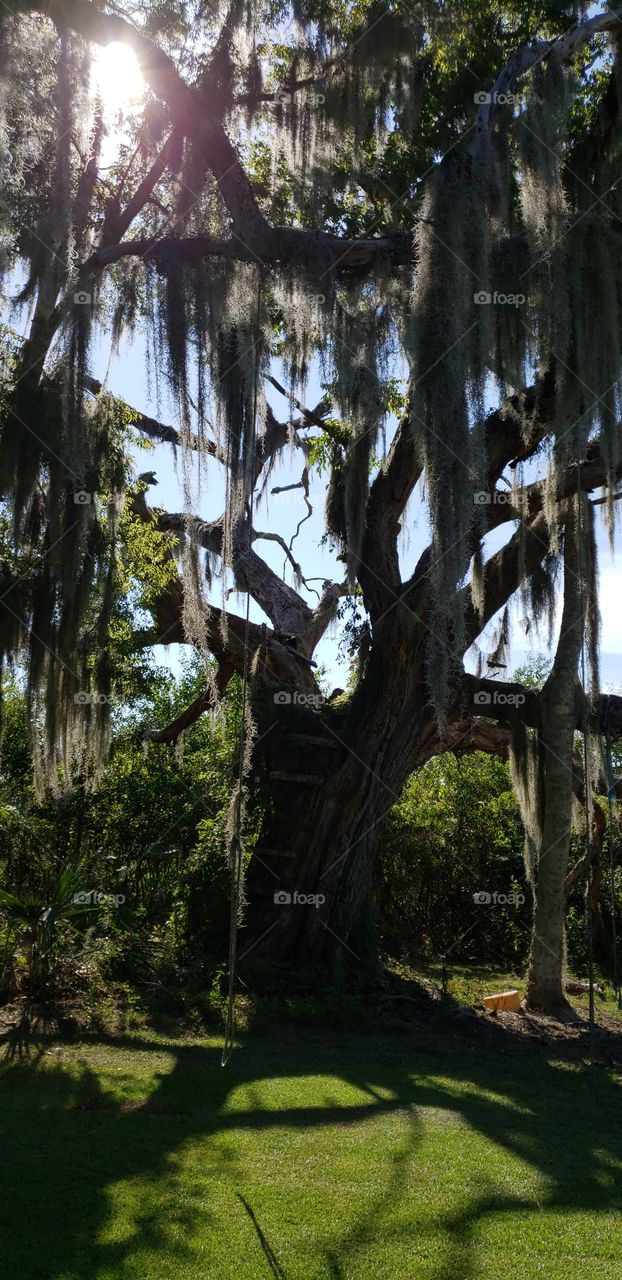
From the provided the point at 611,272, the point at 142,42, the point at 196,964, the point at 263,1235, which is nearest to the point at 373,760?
the point at 196,964

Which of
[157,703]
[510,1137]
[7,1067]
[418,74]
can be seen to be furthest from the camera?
[157,703]

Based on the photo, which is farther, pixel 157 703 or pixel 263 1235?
pixel 157 703

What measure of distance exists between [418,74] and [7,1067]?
23.7 feet

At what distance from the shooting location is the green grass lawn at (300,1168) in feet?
10.2

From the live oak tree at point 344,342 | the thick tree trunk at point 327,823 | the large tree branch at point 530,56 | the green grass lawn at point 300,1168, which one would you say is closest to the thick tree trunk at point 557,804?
the live oak tree at point 344,342

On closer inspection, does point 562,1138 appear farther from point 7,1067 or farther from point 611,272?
point 611,272

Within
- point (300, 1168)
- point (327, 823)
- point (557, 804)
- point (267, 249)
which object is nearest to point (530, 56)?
point (267, 249)

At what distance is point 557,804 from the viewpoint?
25.4 ft

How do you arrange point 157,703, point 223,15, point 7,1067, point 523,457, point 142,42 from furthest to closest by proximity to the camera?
point 157,703 → point 523,457 → point 223,15 → point 142,42 → point 7,1067

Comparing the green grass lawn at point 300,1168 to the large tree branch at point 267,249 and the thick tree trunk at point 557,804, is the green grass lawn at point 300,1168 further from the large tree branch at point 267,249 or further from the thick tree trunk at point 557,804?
the large tree branch at point 267,249

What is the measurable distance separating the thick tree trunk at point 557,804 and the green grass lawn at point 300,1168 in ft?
6.06

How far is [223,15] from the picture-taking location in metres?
6.21

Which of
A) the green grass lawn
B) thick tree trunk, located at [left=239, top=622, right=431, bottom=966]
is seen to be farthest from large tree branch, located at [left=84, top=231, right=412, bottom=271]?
the green grass lawn

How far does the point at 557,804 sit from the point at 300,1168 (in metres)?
4.44
